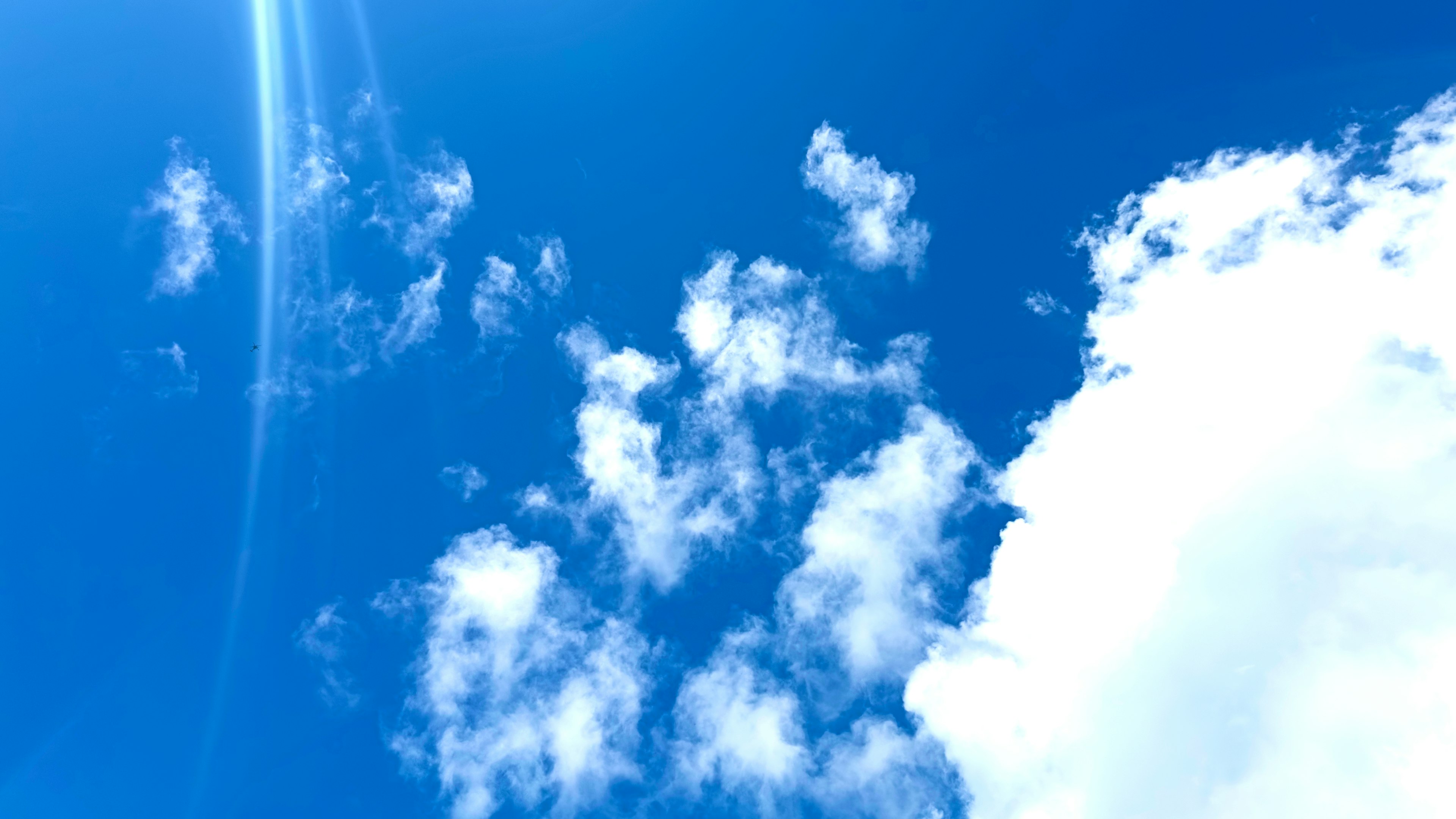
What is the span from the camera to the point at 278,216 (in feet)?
480

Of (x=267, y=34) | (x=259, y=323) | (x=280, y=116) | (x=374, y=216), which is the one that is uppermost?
(x=267, y=34)

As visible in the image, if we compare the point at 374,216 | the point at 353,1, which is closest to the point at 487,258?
the point at 374,216

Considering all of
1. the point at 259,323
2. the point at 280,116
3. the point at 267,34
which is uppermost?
the point at 267,34

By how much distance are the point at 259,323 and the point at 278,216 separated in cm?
2074

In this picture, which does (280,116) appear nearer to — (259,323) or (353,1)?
(353,1)

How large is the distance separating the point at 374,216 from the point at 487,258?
23207mm

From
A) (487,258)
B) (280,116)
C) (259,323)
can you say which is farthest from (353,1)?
(259,323)

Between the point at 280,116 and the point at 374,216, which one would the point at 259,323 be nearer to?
the point at 374,216

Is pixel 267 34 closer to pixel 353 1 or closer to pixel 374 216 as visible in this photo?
pixel 353 1

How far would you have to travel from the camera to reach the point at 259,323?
146 meters

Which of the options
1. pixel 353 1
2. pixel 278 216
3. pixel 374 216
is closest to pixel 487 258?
pixel 374 216

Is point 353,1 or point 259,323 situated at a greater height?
point 353,1

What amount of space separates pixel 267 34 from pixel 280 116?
1544 cm

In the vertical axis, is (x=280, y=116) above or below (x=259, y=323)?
above
